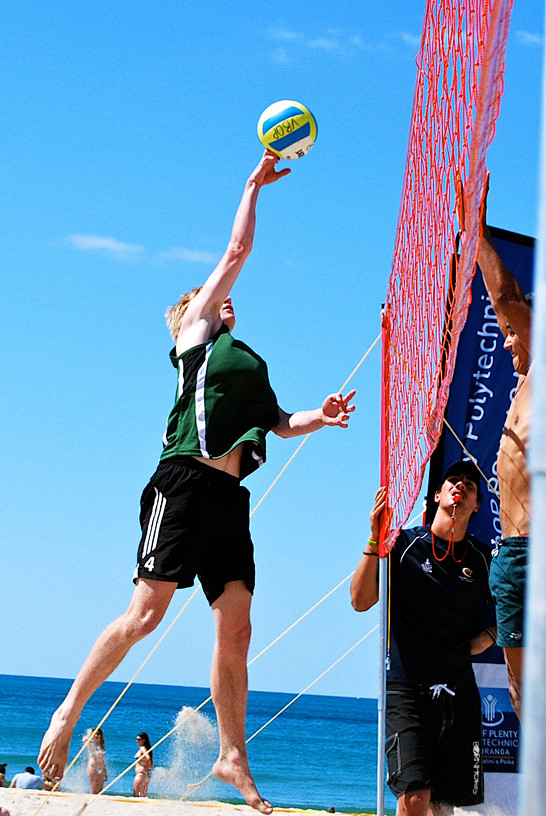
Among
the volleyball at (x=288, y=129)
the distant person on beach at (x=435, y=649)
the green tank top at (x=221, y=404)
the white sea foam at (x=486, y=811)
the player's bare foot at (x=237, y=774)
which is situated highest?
the volleyball at (x=288, y=129)

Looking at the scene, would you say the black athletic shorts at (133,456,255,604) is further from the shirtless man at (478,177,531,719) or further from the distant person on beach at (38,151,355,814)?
the shirtless man at (478,177,531,719)

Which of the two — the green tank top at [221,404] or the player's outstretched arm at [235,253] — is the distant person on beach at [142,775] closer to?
the green tank top at [221,404]

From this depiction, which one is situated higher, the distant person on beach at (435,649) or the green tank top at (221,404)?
the green tank top at (221,404)

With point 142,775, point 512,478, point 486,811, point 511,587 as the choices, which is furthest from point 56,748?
point 142,775

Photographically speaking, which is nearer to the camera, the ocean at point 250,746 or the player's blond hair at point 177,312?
the player's blond hair at point 177,312

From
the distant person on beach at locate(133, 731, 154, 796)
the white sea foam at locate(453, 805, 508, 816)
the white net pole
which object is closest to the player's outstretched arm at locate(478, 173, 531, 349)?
the white net pole

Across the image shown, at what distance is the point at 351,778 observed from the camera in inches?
1416

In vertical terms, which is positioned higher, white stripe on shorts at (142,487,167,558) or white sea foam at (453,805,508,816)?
white stripe on shorts at (142,487,167,558)

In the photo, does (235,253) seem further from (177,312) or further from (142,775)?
(142,775)

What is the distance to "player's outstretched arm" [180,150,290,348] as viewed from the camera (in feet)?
14.2

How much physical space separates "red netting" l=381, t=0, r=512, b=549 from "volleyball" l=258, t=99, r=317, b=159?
485mm

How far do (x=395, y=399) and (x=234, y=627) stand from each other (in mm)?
1609

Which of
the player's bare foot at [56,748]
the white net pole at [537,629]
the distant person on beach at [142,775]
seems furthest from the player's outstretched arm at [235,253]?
the distant person on beach at [142,775]

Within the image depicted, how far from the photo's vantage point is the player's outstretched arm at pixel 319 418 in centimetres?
441
